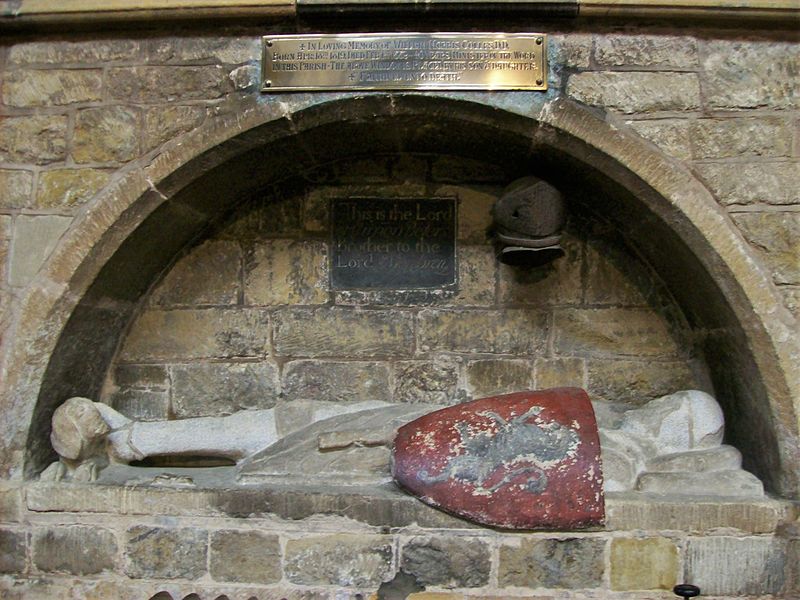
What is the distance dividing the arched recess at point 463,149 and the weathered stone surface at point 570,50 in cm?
17

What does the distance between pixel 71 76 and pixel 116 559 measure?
179 centimetres

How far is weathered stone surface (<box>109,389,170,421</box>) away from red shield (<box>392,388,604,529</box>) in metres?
1.18

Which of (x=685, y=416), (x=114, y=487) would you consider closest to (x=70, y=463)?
(x=114, y=487)

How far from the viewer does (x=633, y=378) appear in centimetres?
273

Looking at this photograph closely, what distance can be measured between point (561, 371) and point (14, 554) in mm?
2207

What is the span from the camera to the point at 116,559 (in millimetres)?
2291

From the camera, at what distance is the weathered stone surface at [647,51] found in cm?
231

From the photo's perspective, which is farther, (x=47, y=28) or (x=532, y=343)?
(x=532, y=343)

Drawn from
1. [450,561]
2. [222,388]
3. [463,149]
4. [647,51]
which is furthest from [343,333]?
[647,51]

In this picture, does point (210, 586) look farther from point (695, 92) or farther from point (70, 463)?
point (695, 92)

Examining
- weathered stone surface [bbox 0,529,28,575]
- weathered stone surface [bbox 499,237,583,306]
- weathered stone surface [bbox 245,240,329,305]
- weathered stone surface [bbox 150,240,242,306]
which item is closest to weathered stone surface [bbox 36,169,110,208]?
weathered stone surface [bbox 150,240,242,306]

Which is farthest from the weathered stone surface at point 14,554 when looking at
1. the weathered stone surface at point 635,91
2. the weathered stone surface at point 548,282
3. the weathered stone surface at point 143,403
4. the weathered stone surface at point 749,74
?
the weathered stone surface at point 749,74

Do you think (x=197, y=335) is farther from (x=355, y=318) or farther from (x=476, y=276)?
(x=476, y=276)

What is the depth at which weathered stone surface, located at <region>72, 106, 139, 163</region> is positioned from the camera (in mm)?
2395
